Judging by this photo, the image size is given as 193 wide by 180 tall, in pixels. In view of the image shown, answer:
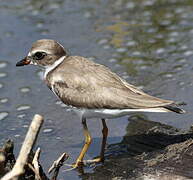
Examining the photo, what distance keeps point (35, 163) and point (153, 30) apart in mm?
5759

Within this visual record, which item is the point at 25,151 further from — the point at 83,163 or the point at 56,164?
the point at 83,163

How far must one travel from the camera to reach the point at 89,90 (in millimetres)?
6793

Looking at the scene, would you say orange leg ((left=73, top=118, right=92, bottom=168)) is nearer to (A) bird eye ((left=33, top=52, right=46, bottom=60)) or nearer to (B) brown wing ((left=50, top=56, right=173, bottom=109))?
(B) brown wing ((left=50, top=56, right=173, bottom=109))

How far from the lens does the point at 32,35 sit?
10812mm

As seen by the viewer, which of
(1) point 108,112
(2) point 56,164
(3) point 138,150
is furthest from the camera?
(3) point 138,150

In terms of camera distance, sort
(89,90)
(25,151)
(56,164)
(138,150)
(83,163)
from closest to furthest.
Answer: (25,151), (56,164), (89,90), (83,163), (138,150)

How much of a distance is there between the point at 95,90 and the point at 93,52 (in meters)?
3.51

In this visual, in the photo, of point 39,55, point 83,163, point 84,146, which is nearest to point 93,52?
point 39,55

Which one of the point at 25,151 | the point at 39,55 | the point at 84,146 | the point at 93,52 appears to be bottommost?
the point at 84,146

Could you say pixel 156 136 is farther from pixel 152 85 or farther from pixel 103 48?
pixel 103 48

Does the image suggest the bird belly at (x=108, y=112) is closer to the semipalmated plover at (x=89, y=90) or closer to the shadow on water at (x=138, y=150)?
the semipalmated plover at (x=89, y=90)

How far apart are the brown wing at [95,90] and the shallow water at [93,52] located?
93 centimetres

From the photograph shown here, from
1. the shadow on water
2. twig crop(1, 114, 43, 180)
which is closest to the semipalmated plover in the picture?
the shadow on water

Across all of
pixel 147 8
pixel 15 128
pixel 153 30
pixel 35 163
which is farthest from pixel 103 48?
pixel 35 163
